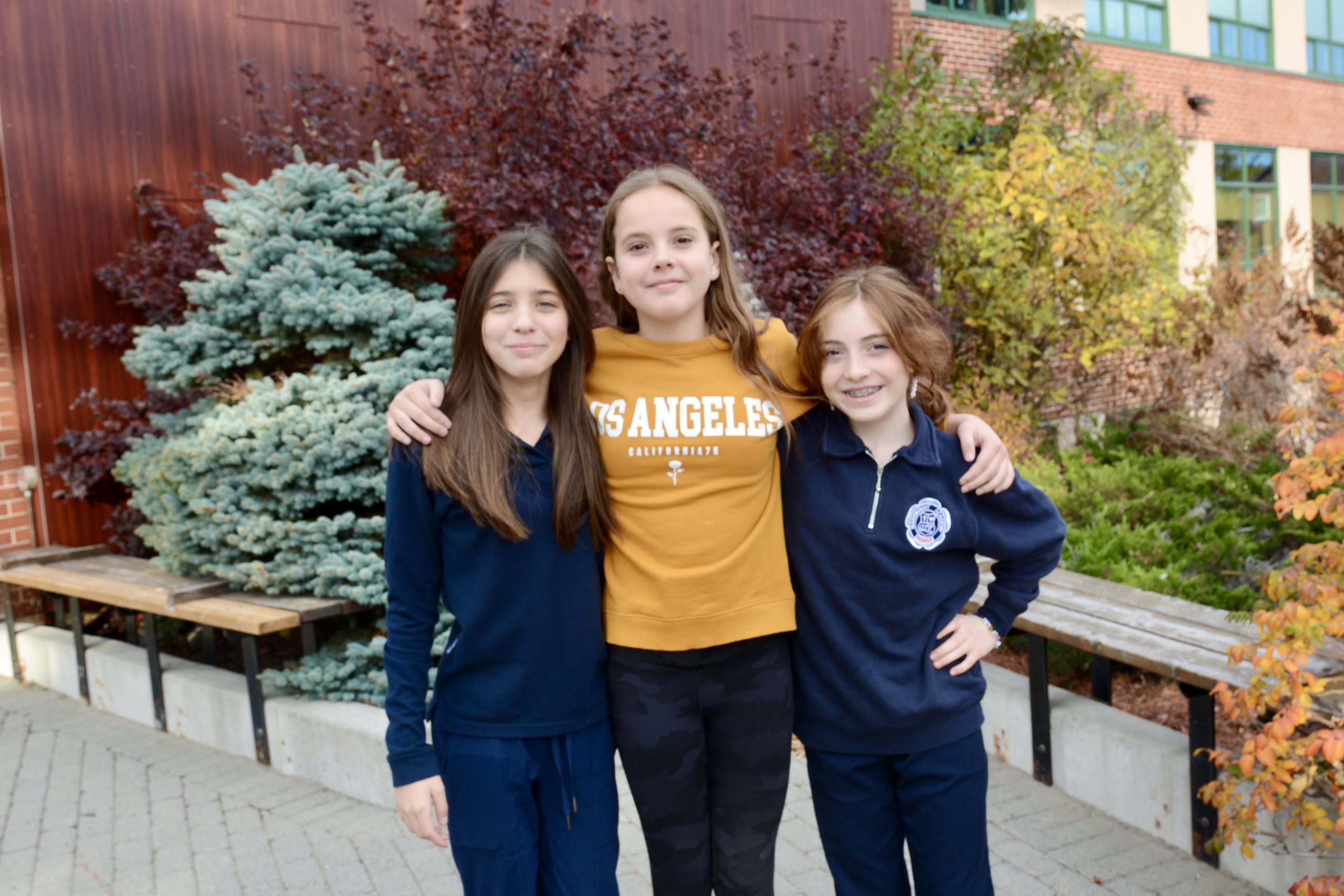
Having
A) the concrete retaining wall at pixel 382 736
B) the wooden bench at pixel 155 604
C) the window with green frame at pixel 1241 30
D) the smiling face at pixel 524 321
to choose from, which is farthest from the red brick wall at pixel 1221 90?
the smiling face at pixel 524 321

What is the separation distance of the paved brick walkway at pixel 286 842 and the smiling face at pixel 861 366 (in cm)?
175

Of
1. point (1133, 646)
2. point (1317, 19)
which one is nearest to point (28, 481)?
point (1133, 646)

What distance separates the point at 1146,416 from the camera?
750 centimetres

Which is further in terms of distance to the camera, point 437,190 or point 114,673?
point 437,190

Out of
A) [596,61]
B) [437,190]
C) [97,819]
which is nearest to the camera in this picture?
[97,819]

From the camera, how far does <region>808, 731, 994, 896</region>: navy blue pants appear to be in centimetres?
217

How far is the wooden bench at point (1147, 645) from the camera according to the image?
3.06 metres

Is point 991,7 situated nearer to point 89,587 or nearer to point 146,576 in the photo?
point 146,576

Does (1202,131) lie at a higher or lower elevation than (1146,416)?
higher

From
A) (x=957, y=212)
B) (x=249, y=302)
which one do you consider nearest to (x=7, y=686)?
(x=249, y=302)

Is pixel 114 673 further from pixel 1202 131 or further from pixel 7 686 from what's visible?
pixel 1202 131

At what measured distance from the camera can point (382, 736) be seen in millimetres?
3828

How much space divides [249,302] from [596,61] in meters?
3.82

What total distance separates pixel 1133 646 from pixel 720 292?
6.24ft
